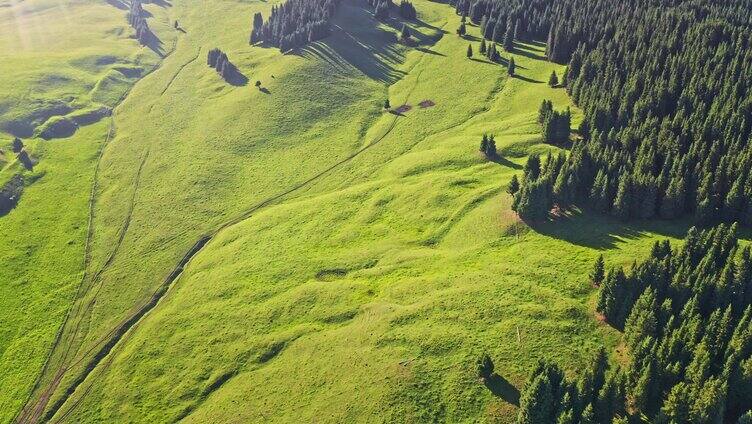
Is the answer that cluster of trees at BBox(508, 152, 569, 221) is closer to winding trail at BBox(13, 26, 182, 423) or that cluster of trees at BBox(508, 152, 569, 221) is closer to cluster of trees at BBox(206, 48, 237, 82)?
winding trail at BBox(13, 26, 182, 423)

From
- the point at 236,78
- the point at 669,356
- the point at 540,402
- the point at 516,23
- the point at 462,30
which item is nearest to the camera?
the point at 540,402

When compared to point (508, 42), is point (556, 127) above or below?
below

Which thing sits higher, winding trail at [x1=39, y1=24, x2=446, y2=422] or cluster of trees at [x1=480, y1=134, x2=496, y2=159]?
cluster of trees at [x1=480, y1=134, x2=496, y2=159]

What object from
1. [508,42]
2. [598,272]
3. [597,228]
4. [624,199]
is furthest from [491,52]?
[598,272]

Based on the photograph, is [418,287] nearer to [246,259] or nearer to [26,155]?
[246,259]

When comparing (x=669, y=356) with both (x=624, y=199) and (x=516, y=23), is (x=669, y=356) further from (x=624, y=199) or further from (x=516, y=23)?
(x=516, y=23)

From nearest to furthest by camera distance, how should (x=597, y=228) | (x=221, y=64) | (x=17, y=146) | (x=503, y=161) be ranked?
1. (x=597, y=228)
2. (x=503, y=161)
3. (x=17, y=146)
4. (x=221, y=64)

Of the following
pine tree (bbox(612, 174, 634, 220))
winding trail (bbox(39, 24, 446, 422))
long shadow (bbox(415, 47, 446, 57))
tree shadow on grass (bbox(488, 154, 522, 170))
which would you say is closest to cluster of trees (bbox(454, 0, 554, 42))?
long shadow (bbox(415, 47, 446, 57))
